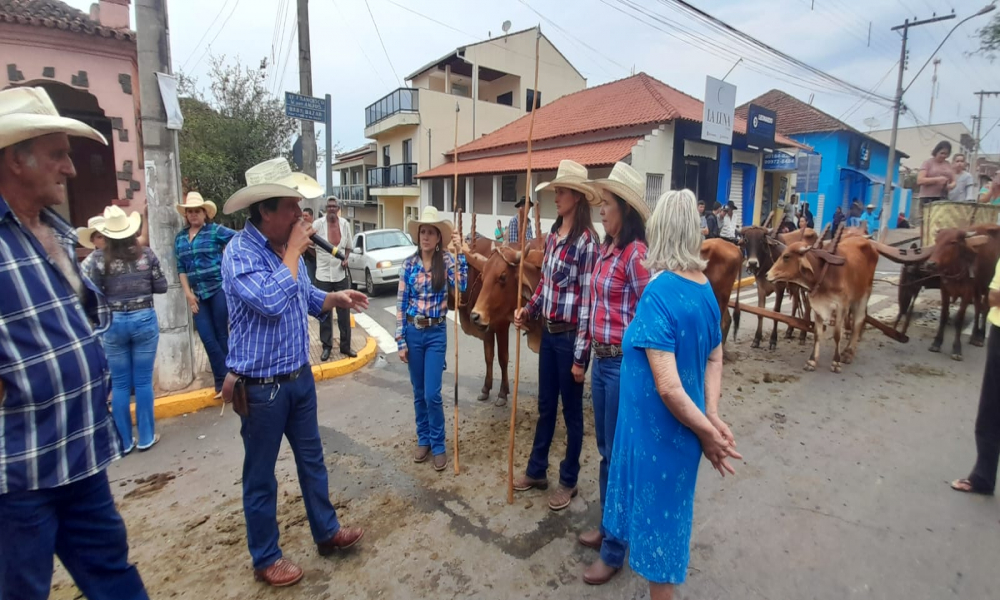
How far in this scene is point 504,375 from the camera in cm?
560

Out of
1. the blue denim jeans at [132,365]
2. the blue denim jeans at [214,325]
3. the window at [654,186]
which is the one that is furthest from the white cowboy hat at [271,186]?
the window at [654,186]

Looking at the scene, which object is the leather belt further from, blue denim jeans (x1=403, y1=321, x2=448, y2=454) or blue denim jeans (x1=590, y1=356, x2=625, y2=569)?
blue denim jeans (x1=590, y1=356, x2=625, y2=569)

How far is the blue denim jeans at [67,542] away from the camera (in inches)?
70.8

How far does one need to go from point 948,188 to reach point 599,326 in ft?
32.0

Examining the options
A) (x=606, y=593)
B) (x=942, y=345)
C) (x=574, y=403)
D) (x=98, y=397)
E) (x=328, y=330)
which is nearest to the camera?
(x=98, y=397)

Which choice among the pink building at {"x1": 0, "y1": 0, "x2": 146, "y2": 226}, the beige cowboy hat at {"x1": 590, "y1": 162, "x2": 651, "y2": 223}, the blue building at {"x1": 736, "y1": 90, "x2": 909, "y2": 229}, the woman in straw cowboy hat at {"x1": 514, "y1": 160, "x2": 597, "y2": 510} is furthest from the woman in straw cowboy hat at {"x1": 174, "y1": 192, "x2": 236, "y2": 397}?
the blue building at {"x1": 736, "y1": 90, "x2": 909, "y2": 229}

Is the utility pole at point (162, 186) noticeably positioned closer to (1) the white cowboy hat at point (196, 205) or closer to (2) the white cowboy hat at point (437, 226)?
(1) the white cowboy hat at point (196, 205)

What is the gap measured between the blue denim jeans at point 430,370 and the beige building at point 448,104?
78.3 feet

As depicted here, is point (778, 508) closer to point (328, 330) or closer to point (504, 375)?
point (504, 375)

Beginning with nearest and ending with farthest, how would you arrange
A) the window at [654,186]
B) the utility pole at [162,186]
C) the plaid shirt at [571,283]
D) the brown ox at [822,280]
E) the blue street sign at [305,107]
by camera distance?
the plaid shirt at [571,283], the utility pole at [162,186], the brown ox at [822,280], the blue street sign at [305,107], the window at [654,186]

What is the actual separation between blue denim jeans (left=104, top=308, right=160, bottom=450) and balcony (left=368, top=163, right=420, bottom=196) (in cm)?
2453

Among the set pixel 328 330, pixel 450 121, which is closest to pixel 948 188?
pixel 328 330

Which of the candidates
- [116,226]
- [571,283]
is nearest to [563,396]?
[571,283]

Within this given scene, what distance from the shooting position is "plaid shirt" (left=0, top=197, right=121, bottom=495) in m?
1.73
